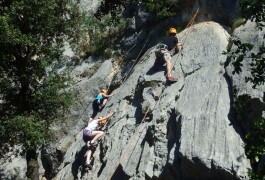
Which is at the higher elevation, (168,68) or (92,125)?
(168,68)

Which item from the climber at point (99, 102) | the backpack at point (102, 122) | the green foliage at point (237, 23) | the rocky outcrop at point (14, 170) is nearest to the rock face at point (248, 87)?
the green foliage at point (237, 23)

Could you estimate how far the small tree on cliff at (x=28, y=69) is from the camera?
1727cm

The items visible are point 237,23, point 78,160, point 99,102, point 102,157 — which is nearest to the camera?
point 102,157

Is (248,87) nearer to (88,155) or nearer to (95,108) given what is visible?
(88,155)

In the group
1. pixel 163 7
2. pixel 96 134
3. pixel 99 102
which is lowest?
pixel 96 134

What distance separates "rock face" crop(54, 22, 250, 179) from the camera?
43.2ft

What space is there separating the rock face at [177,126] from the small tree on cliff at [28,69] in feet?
7.46

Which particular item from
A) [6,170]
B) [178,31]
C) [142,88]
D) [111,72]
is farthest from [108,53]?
[6,170]

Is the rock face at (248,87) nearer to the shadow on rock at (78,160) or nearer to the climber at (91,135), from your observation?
the climber at (91,135)

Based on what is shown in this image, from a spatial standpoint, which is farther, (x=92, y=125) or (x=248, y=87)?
(x=92, y=125)

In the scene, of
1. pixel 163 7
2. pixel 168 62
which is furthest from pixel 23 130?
pixel 163 7

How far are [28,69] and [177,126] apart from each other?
22.0 ft

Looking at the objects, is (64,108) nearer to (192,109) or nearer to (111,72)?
(111,72)

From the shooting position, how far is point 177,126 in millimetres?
14828
